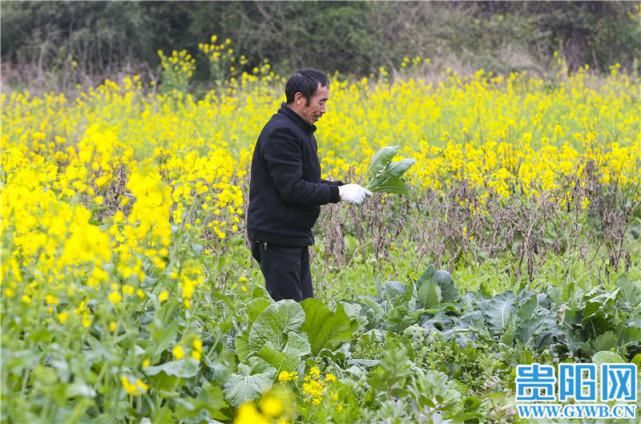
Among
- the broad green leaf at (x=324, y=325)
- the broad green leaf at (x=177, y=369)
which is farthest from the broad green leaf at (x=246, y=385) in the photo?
the broad green leaf at (x=177, y=369)

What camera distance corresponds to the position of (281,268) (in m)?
4.22

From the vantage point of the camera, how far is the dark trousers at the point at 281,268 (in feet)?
13.8

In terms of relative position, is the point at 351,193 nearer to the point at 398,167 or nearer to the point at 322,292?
the point at 398,167

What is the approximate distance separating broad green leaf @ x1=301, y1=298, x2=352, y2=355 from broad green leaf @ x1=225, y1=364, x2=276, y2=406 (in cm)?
48

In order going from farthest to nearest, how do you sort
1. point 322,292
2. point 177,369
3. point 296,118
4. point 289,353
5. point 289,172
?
1. point 322,292
2. point 296,118
3. point 289,172
4. point 289,353
5. point 177,369

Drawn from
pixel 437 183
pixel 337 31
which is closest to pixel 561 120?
pixel 437 183

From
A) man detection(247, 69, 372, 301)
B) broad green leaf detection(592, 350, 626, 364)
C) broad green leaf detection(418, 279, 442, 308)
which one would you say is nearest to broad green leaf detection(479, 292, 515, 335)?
broad green leaf detection(418, 279, 442, 308)

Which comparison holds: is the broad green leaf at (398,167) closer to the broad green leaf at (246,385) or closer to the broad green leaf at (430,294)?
the broad green leaf at (430,294)

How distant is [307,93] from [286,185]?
1.48 ft

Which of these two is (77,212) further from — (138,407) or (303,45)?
(303,45)

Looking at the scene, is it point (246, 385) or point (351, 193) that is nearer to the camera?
point (246, 385)

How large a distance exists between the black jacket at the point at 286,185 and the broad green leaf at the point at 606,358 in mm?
1360

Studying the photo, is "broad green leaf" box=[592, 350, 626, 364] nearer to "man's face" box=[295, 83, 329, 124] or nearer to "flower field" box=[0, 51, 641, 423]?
"flower field" box=[0, 51, 641, 423]

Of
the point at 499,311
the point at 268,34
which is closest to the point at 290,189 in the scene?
the point at 499,311
